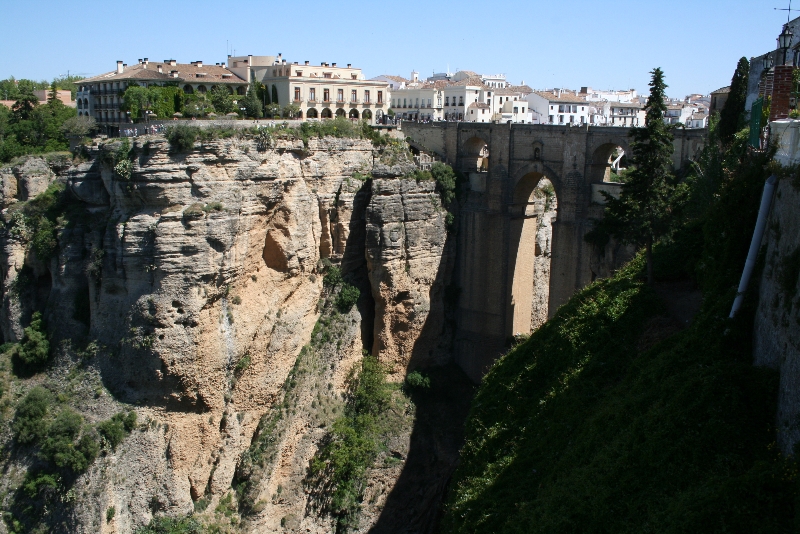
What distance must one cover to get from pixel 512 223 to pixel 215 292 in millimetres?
11804

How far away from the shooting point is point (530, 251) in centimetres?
2902

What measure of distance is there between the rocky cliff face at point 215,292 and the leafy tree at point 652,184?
976 centimetres

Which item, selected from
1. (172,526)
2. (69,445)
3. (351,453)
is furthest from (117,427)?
(351,453)

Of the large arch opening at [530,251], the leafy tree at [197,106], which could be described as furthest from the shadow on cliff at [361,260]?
the leafy tree at [197,106]

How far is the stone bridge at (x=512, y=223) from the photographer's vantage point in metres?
25.4

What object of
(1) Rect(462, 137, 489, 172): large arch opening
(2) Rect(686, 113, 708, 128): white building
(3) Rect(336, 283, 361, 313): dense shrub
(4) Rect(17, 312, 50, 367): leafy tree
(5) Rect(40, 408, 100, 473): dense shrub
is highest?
(2) Rect(686, 113, 708, 128): white building

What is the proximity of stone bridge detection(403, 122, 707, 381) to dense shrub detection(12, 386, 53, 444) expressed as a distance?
15.0m

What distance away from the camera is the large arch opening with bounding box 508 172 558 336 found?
28375 millimetres

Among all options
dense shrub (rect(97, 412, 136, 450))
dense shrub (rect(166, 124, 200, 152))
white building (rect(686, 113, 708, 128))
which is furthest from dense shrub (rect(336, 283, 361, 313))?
white building (rect(686, 113, 708, 128))

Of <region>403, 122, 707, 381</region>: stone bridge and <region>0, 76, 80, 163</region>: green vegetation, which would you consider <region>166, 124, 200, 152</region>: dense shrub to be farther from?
<region>0, 76, 80, 163</region>: green vegetation

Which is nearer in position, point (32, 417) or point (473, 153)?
point (32, 417)

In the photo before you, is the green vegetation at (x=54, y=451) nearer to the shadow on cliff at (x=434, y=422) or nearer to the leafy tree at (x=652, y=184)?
the shadow on cliff at (x=434, y=422)

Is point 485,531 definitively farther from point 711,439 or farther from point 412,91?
point 412,91

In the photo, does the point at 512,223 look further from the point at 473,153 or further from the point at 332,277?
the point at 332,277
